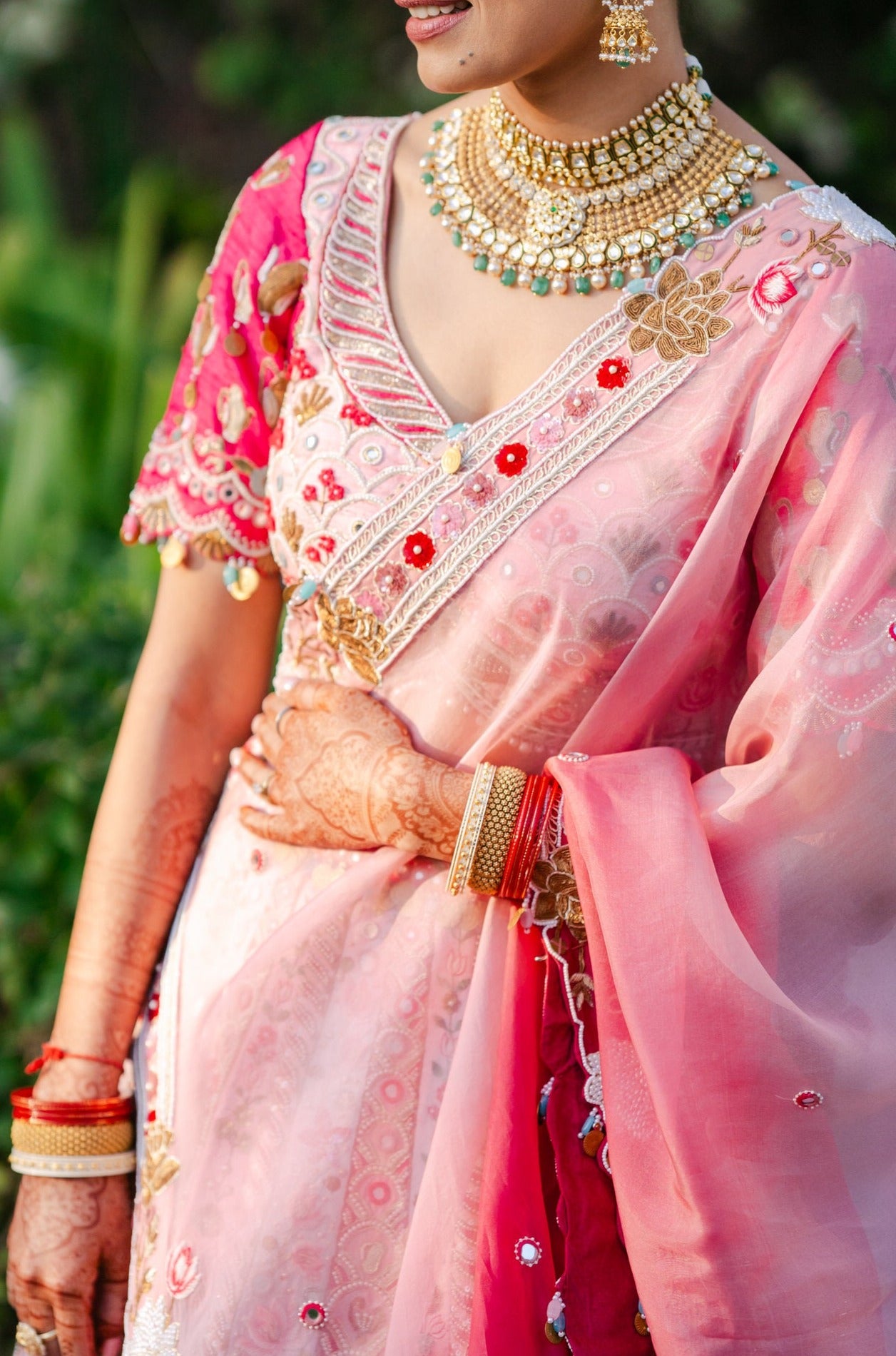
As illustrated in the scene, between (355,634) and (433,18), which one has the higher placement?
(433,18)

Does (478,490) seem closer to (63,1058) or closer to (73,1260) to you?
(63,1058)

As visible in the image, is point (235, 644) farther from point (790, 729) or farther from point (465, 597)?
point (790, 729)

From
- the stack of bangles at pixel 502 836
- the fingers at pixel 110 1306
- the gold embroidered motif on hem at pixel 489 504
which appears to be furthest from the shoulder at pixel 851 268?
the fingers at pixel 110 1306

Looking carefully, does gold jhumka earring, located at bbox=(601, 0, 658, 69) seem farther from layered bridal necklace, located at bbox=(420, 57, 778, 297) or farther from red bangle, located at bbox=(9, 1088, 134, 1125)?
red bangle, located at bbox=(9, 1088, 134, 1125)

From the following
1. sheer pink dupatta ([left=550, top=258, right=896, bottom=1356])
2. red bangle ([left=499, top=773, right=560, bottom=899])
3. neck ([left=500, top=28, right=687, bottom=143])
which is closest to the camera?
sheer pink dupatta ([left=550, top=258, right=896, bottom=1356])

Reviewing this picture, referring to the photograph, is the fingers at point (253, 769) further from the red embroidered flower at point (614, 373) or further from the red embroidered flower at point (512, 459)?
the red embroidered flower at point (614, 373)

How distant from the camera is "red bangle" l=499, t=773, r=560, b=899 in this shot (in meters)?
1.13

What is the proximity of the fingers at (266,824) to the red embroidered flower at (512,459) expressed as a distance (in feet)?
1.21

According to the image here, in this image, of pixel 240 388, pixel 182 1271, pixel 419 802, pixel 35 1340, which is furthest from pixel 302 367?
pixel 35 1340

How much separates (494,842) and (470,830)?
0.02m

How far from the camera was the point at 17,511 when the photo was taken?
3.07 meters

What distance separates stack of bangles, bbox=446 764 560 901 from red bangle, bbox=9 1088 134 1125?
405 millimetres

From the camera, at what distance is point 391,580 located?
1.20m

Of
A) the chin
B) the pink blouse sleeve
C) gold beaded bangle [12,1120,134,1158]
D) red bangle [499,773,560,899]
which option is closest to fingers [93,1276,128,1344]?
gold beaded bangle [12,1120,134,1158]
